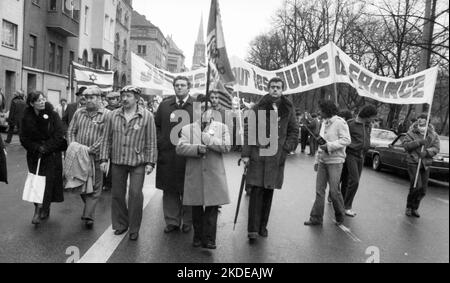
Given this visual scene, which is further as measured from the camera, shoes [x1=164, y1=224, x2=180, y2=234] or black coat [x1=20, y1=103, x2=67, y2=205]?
black coat [x1=20, y1=103, x2=67, y2=205]

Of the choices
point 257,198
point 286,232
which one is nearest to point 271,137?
point 257,198

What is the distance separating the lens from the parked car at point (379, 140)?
1595 centimetres

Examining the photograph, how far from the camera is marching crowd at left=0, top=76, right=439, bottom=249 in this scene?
16.5ft

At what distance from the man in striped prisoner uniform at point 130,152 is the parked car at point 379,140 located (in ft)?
38.4

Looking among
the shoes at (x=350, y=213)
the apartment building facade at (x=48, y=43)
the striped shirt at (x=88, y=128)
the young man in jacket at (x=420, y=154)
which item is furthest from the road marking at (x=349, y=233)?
the apartment building facade at (x=48, y=43)

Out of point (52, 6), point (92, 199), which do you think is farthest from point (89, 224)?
point (52, 6)

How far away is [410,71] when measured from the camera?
32281 mm

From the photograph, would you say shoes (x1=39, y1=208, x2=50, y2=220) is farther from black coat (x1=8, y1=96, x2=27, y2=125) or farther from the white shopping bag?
black coat (x1=8, y1=96, x2=27, y2=125)

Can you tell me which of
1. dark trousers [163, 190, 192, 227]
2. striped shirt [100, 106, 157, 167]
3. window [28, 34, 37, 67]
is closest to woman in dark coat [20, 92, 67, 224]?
striped shirt [100, 106, 157, 167]

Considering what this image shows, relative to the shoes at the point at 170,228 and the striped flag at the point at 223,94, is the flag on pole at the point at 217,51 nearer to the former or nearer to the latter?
the striped flag at the point at 223,94

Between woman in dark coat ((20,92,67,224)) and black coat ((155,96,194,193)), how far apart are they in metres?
1.34

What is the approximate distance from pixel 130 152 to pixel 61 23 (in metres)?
24.2

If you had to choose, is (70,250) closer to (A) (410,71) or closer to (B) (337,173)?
(B) (337,173)
